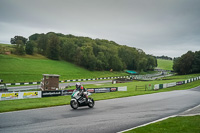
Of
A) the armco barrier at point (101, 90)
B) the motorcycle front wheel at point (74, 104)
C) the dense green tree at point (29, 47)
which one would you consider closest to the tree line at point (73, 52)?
the dense green tree at point (29, 47)

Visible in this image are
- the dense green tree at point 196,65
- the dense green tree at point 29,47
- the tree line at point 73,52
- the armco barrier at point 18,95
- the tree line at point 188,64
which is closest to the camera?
the armco barrier at point 18,95

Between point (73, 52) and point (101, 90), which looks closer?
point (101, 90)

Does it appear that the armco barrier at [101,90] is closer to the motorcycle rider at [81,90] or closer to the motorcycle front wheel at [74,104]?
the motorcycle rider at [81,90]

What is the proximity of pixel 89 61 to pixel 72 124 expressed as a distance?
2743 inches

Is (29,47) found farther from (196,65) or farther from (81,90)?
(196,65)

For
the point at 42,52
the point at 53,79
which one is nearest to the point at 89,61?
the point at 42,52

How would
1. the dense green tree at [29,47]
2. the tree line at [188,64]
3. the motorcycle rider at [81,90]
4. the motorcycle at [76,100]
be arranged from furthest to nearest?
the tree line at [188,64], the dense green tree at [29,47], the motorcycle rider at [81,90], the motorcycle at [76,100]

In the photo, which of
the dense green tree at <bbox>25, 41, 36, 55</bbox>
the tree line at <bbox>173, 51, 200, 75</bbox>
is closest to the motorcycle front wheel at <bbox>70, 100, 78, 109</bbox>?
the dense green tree at <bbox>25, 41, 36, 55</bbox>

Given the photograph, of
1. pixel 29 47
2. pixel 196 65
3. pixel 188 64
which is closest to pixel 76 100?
pixel 29 47

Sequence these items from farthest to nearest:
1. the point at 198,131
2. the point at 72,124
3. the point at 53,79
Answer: the point at 53,79
the point at 72,124
the point at 198,131

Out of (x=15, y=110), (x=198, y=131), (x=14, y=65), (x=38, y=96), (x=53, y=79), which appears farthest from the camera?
(x=14, y=65)

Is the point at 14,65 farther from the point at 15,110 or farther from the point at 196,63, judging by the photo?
the point at 196,63

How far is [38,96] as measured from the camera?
20422 mm

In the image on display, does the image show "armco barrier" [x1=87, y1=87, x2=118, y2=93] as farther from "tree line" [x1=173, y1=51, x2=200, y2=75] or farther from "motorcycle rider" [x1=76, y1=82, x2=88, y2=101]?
"tree line" [x1=173, y1=51, x2=200, y2=75]
